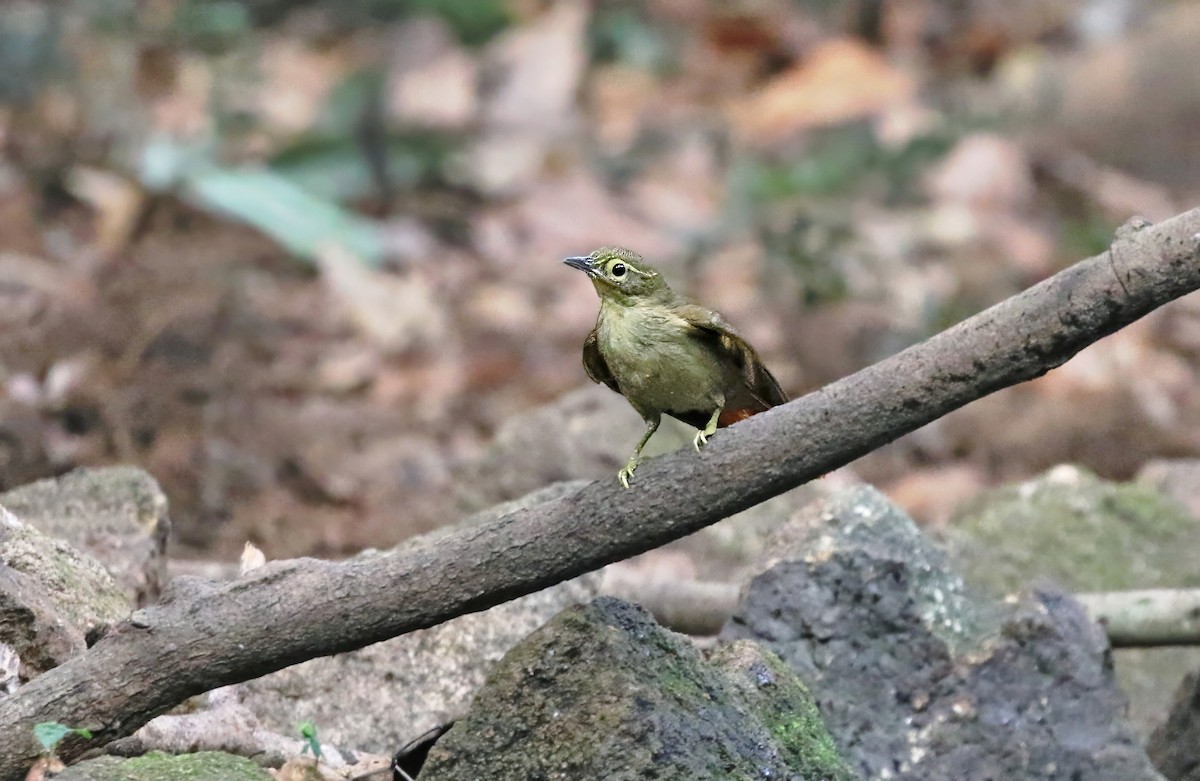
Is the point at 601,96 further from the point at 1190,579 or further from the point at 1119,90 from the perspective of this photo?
the point at 1190,579

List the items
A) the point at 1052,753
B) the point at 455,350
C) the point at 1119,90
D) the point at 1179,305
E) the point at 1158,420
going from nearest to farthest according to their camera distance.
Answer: the point at 1052,753 → the point at 1158,420 → the point at 455,350 → the point at 1179,305 → the point at 1119,90

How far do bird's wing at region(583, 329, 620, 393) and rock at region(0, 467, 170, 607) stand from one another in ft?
4.84

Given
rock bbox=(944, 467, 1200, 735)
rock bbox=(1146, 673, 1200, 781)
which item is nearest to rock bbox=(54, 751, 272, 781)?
rock bbox=(1146, 673, 1200, 781)

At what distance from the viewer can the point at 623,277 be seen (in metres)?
3.89

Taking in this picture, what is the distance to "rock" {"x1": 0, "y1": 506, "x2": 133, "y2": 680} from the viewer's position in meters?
3.53

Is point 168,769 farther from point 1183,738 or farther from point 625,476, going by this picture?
point 1183,738

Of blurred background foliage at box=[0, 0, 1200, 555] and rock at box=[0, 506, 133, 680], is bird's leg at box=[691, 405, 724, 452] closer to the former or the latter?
rock at box=[0, 506, 133, 680]

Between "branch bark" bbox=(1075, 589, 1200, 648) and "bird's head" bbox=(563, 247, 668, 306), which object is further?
"branch bark" bbox=(1075, 589, 1200, 648)

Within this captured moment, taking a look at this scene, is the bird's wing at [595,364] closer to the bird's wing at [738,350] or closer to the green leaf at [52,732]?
the bird's wing at [738,350]

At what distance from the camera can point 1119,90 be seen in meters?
13.2

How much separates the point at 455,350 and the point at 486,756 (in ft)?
21.3

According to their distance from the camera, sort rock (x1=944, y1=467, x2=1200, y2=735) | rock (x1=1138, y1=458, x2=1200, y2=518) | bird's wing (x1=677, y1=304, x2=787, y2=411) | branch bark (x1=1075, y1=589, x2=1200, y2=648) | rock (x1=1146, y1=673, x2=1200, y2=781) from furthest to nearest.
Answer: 1. rock (x1=1138, y1=458, x2=1200, y2=518)
2. rock (x1=944, y1=467, x2=1200, y2=735)
3. branch bark (x1=1075, y1=589, x2=1200, y2=648)
4. rock (x1=1146, y1=673, x2=1200, y2=781)
5. bird's wing (x1=677, y1=304, x2=787, y2=411)

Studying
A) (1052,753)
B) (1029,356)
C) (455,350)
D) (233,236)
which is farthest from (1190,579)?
(233,236)

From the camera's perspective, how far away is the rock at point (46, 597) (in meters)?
3.53
